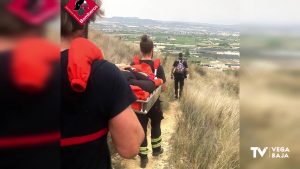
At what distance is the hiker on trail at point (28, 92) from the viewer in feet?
1.74

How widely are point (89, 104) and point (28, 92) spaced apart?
826 mm

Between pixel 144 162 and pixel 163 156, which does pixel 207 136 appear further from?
pixel 144 162

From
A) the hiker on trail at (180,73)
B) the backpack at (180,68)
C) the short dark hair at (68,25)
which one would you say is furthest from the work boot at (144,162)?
the backpack at (180,68)

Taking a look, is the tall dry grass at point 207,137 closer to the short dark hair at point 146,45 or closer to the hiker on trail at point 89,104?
the short dark hair at point 146,45

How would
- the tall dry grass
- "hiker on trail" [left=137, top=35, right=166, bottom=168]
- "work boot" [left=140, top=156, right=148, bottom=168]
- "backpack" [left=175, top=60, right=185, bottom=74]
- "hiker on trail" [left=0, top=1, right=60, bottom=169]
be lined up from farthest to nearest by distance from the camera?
"backpack" [left=175, top=60, right=185, bottom=74], "work boot" [left=140, top=156, right=148, bottom=168], the tall dry grass, "hiker on trail" [left=137, top=35, right=166, bottom=168], "hiker on trail" [left=0, top=1, right=60, bottom=169]

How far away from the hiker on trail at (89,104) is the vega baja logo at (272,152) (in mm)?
2964

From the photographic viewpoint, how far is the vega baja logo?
4.18 meters

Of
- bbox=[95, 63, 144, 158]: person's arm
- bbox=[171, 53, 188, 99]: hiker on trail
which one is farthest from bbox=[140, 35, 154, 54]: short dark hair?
bbox=[171, 53, 188, 99]: hiker on trail

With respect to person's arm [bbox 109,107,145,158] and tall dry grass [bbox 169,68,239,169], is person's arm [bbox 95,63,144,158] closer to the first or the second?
person's arm [bbox 109,107,145,158]

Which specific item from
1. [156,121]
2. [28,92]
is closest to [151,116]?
[156,121]

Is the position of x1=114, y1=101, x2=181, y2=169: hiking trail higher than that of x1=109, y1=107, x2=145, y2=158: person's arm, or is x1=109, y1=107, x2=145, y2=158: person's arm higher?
x1=109, y1=107, x2=145, y2=158: person's arm

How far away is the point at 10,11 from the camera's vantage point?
520 millimetres

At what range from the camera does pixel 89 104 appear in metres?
1.38

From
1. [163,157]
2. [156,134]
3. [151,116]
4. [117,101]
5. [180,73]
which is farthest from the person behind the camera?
[180,73]
